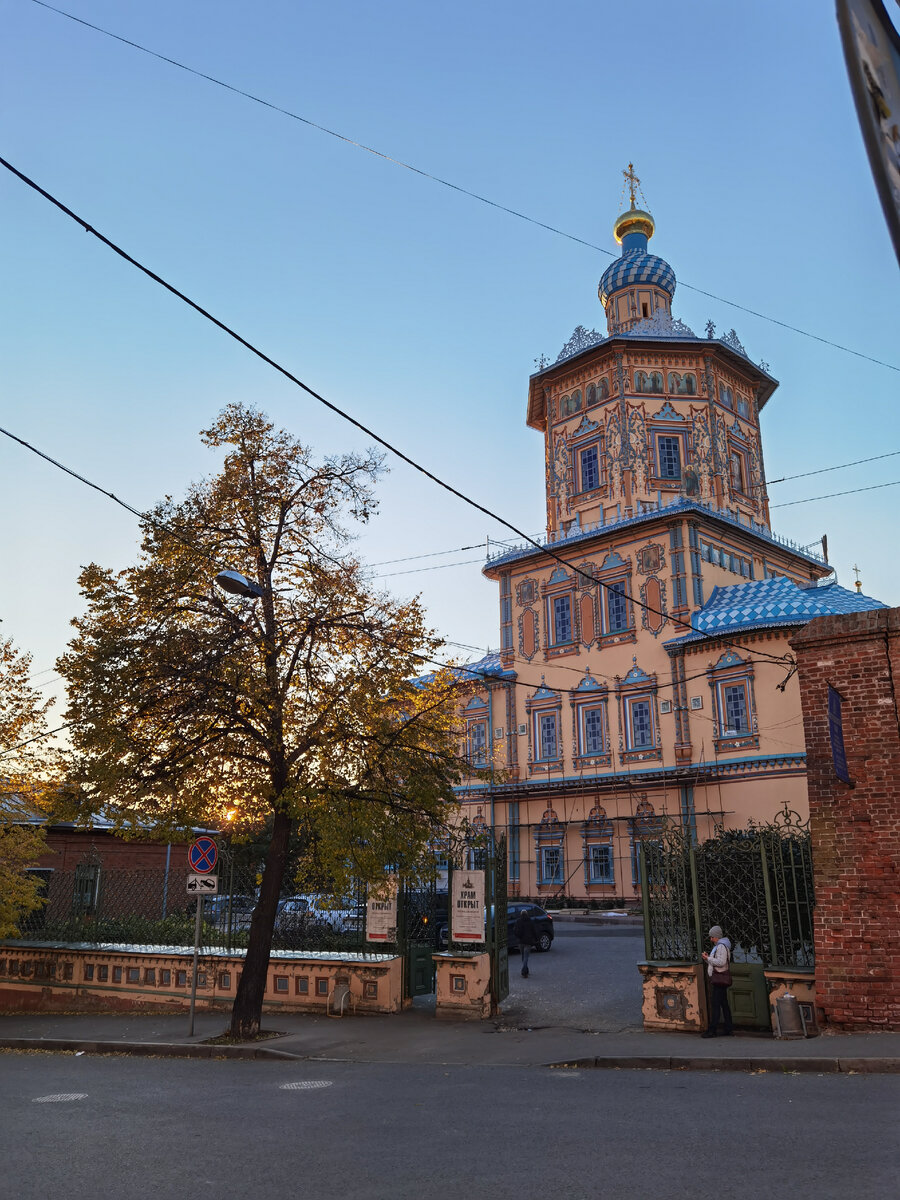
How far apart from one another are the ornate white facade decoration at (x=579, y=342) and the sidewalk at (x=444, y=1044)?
3413 centimetres

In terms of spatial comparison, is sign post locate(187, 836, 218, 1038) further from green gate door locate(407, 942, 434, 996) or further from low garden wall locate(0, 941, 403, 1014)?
green gate door locate(407, 942, 434, 996)

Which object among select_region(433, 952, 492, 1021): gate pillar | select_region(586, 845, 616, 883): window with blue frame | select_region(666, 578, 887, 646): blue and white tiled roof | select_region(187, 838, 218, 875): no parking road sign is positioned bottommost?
select_region(433, 952, 492, 1021): gate pillar

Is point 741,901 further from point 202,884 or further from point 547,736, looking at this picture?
point 547,736

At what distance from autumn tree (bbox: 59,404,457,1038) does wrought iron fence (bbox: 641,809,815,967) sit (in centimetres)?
351

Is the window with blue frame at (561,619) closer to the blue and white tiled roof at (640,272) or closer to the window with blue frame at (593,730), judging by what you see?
the window with blue frame at (593,730)

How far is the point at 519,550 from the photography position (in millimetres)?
43156

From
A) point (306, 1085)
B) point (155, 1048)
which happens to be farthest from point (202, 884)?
point (306, 1085)

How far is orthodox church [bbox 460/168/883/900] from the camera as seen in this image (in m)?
35.1

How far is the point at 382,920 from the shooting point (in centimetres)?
1638

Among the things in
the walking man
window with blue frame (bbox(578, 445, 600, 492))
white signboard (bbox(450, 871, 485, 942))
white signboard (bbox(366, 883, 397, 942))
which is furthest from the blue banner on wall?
window with blue frame (bbox(578, 445, 600, 492))

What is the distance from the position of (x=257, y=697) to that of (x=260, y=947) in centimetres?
384

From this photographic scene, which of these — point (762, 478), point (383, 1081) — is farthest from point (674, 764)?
point (383, 1081)

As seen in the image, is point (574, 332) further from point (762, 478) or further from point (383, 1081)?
point (383, 1081)

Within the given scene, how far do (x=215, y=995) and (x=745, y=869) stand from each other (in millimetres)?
9868
